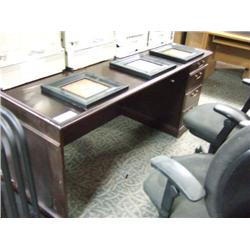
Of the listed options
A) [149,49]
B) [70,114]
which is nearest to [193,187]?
[70,114]

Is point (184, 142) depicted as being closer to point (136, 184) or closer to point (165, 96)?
point (165, 96)

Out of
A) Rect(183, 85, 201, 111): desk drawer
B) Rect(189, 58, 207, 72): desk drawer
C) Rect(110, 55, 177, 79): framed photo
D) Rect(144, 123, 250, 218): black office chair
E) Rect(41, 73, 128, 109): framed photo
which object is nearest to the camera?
Rect(144, 123, 250, 218): black office chair

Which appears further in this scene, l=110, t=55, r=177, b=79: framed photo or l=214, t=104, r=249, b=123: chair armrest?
l=110, t=55, r=177, b=79: framed photo

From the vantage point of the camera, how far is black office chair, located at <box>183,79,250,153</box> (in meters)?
1.48

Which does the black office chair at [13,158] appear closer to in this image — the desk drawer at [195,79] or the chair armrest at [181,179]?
the chair armrest at [181,179]

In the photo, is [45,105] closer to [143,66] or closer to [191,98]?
[143,66]

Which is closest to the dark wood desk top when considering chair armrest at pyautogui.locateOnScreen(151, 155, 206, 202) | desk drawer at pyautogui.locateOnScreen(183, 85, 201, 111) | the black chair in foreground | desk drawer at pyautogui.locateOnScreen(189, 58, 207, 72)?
the black chair in foreground

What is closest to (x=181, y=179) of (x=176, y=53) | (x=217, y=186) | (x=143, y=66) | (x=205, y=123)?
(x=217, y=186)

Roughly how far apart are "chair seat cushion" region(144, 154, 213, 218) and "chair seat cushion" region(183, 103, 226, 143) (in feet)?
0.76

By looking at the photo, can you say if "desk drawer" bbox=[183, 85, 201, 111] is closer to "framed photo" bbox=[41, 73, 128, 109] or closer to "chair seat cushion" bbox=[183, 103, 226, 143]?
"chair seat cushion" bbox=[183, 103, 226, 143]

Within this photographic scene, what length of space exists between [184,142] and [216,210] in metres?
1.32

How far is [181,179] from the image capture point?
101 cm

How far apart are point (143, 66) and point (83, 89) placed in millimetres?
491

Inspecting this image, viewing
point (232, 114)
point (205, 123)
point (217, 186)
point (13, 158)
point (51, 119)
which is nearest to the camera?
point (13, 158)
